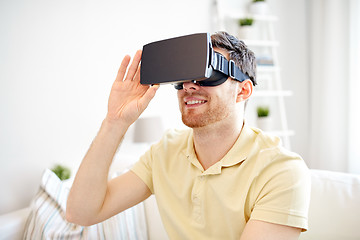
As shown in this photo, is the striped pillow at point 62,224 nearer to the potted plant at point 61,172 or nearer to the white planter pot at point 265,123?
the potted plant at point 61,172

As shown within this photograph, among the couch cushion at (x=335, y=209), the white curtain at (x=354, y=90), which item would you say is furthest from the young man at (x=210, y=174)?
the white curtain at (x=354, y=90)

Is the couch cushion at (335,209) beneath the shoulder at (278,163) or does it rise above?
beneath

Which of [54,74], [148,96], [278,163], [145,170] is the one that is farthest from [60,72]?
[278,163]

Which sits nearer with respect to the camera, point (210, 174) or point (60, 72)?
point (210, 174)

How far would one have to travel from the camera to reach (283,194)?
0.95 m

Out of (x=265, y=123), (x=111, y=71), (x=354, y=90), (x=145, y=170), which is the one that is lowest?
(x=265, y=123)

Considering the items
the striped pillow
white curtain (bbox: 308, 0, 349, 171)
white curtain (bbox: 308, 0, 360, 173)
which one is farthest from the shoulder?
white curtain (bbox: 308, 0, 349, 171)

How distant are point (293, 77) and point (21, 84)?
3083 mm

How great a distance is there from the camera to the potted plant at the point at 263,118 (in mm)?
3383

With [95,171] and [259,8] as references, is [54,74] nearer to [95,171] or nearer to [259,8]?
[95,171]

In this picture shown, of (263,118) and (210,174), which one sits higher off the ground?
(210,174)

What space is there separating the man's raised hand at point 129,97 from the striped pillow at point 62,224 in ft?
2.37

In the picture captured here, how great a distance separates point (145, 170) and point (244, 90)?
1.76ft

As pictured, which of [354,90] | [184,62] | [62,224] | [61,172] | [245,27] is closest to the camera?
[184,62]
